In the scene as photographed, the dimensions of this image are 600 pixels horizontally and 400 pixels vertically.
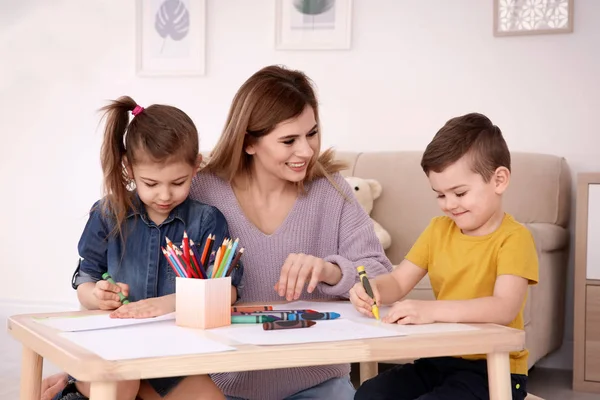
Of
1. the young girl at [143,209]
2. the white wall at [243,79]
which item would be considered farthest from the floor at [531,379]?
the young girl at [143,209]

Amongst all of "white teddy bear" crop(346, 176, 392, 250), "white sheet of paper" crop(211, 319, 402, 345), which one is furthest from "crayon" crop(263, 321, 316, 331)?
"white teddy bear" crop(346, 176, 392, 250)

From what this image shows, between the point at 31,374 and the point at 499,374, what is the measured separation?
0.70m

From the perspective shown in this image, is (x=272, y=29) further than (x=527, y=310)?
Yes

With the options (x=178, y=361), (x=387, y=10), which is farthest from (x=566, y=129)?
(x=178, y=361)

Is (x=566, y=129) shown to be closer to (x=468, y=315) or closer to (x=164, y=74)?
(x=164, y=74)

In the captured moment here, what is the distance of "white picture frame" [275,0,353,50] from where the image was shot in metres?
4.14

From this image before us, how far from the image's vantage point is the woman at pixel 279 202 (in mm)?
1685

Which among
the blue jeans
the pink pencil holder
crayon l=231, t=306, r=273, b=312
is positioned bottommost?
the blue jeans

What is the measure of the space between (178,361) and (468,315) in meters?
0.54

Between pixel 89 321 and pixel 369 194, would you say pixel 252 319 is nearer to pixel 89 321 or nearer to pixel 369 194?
pixel 89 321

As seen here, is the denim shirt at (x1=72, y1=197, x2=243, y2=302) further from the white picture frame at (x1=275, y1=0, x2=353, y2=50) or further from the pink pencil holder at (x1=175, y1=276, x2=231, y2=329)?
the white picture frame at (x1=275, y1=0, x2=353, y2=50)

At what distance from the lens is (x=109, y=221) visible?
162 centimetres

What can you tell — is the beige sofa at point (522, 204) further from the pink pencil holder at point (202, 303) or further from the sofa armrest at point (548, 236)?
the pink pencil holder at point (202, 303)

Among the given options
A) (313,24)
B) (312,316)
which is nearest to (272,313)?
(312,316)
